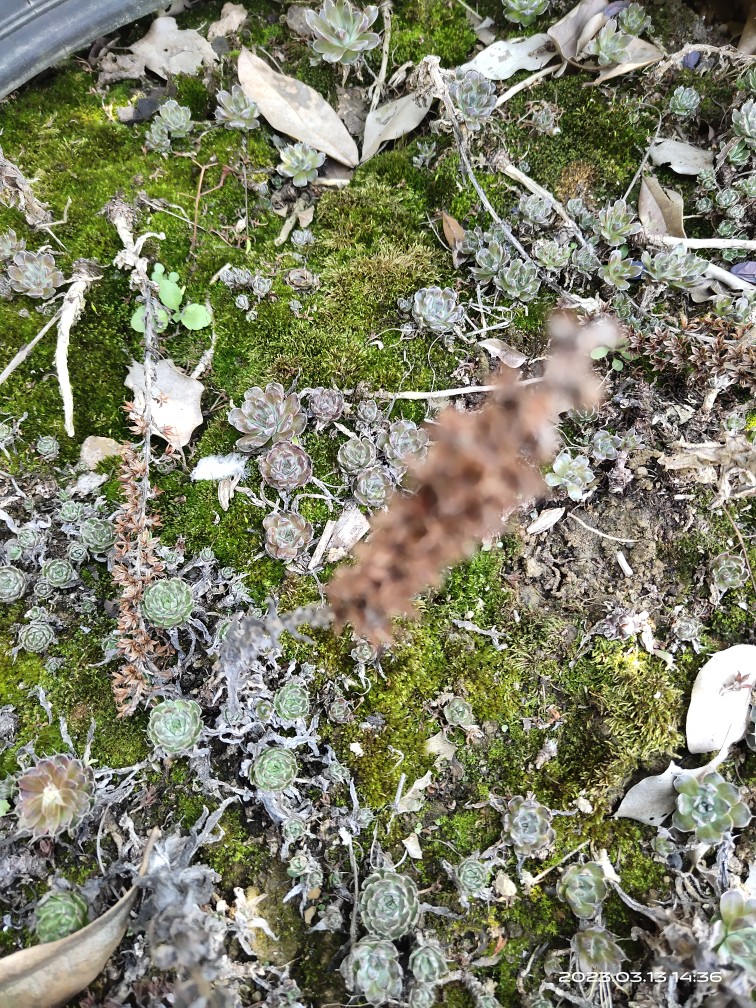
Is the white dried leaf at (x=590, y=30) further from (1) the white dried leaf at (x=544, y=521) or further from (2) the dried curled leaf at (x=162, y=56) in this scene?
(1) the white dried leaf at (x=544, y=521)

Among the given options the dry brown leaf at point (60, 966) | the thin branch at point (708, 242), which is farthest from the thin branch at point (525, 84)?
the dry brown leaf at point (60, 966)

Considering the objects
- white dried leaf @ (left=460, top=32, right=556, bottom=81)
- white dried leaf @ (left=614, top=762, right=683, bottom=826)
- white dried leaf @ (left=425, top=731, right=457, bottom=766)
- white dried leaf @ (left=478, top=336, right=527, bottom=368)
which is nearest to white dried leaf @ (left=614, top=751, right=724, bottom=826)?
white dried leaf @ (left=614, top=762, right=683, bottom=826)

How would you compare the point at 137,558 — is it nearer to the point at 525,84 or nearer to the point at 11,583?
the point at 11,583

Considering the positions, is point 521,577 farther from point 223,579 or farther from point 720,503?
point 223,579

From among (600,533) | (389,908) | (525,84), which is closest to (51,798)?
(389,908)

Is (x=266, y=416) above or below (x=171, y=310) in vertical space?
below

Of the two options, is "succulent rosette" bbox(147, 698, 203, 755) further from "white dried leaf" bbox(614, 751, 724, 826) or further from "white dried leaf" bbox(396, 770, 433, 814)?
"white dried leaf" bbox(614, 751, 724, 826)
